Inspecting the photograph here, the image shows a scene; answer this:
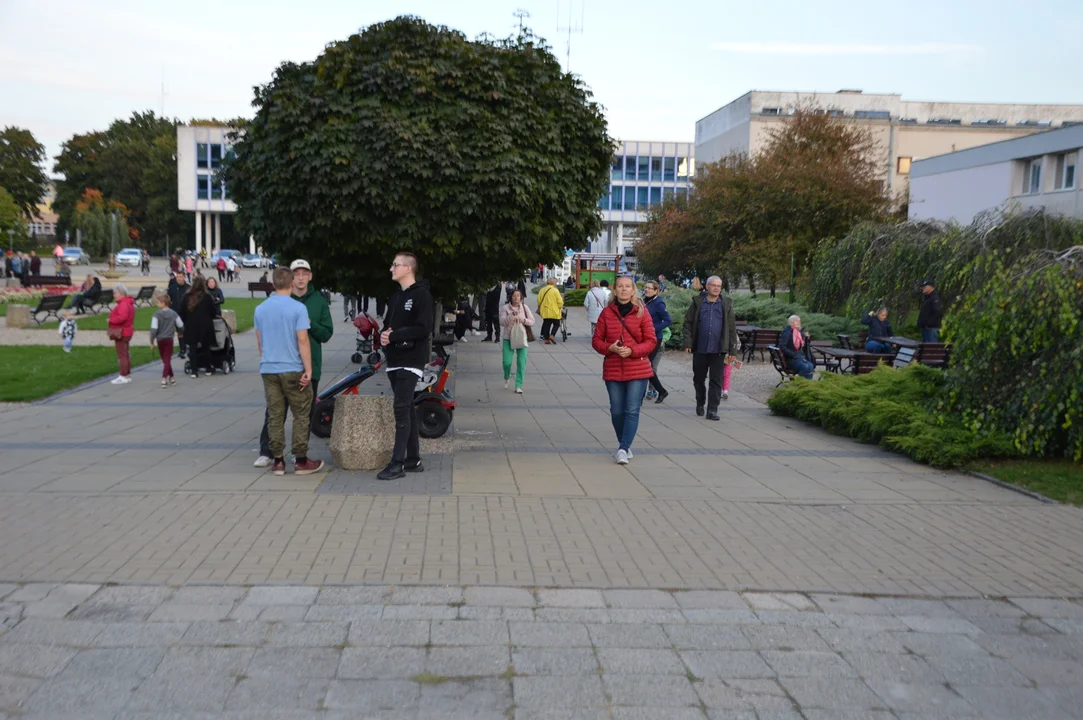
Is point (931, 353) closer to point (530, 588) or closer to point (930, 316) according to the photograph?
point (930, 316)

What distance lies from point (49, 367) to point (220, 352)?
2.73m

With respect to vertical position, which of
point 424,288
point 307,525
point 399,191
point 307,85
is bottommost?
point 307,525

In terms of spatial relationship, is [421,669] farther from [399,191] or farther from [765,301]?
[765,301]

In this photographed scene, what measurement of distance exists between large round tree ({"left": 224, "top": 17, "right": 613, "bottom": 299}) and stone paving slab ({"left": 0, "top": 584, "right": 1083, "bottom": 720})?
4.37 meters

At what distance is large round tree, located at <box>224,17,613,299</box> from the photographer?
8648mm

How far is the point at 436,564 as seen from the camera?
5.75 meters

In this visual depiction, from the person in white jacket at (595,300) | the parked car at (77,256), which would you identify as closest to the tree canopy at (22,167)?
the parked car at (77,256)

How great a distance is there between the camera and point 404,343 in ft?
26.6

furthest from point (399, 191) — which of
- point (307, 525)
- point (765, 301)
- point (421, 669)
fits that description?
point (765, 301)

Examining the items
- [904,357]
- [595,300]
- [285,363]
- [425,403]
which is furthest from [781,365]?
[285,363]

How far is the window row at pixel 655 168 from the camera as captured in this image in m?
101

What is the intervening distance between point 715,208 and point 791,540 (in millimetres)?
31539

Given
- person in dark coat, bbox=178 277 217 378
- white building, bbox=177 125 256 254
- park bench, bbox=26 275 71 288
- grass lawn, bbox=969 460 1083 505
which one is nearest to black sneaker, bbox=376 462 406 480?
grass lawn, bbox=969 460 1083 505

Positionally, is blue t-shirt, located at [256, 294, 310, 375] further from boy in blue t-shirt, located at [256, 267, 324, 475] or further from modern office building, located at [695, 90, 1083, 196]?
modern office building, located at [695, 90, 1083, 196]
